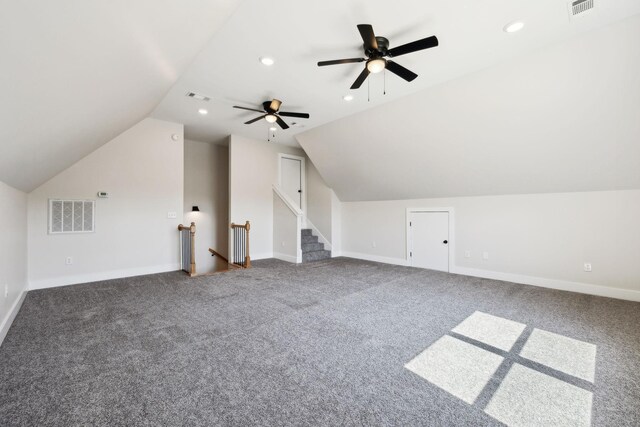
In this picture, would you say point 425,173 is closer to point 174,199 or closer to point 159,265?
point 174,199

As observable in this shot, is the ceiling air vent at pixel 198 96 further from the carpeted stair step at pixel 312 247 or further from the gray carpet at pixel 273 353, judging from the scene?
the carpeted stair step at pixel 312 247

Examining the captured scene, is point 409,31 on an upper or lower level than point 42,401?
upper

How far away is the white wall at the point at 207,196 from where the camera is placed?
688 cm

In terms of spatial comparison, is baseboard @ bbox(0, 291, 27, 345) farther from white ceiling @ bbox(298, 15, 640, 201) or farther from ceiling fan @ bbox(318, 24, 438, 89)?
white ceiling @ bbox(298, 15, 640, 201)

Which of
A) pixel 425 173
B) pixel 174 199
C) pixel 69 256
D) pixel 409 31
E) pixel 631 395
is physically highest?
pixel 409 31

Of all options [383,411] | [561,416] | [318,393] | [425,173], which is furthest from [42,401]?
[425,173]

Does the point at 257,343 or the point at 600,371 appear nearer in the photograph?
the point at 600,371

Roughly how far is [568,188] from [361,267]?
150 inches

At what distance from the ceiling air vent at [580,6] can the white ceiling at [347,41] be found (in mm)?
46

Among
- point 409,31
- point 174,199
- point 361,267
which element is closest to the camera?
point 409,31

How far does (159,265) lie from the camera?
17.8 feet

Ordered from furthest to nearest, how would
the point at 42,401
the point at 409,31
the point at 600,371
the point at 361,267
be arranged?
the point at 361,267
the point at 409,31
the point at 600,371
the point at 42,401

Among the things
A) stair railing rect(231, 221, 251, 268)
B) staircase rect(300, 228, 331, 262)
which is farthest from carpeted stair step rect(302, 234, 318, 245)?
stair railing rect(231, 221, 251, 268)

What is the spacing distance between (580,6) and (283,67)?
298 centimetres
